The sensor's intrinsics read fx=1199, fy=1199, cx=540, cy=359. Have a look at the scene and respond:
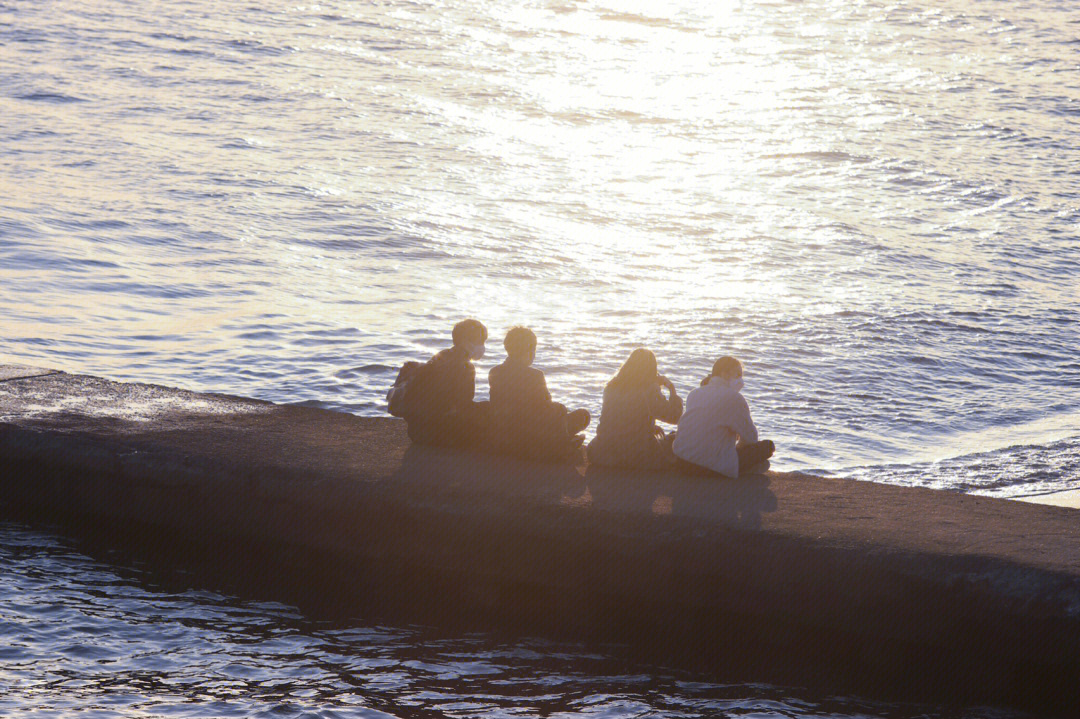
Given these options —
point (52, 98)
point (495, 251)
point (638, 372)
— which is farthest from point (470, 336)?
point (52, 98)

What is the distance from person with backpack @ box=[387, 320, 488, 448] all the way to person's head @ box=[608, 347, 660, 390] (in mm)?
947

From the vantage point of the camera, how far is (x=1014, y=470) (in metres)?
11.2

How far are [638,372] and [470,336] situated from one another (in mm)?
1121

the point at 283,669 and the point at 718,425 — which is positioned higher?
the point at 718,425

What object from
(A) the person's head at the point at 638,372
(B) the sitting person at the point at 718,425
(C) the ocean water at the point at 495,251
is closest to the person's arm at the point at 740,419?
(B) the sitting person at the point at 718,425

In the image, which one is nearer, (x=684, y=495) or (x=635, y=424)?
(x=684, y=495)

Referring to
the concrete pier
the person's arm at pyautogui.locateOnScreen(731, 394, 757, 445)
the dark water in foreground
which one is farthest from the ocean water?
the person's arm at pyautogui.locateOnScreen(731, 394, 757, 445)

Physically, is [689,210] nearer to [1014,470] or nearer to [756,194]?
[756,194]

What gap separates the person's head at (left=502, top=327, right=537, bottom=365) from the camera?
7.80 m

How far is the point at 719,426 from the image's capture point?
25.0 feet

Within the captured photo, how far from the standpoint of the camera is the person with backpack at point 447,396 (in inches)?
311

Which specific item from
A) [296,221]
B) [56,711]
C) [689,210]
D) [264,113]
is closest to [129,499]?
[56,711]

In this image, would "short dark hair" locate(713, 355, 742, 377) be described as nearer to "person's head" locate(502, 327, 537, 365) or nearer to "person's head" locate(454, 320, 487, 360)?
"person's head" locate(502, 327, 537, 365)

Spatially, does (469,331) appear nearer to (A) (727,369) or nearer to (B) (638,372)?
(B) (638,372)
